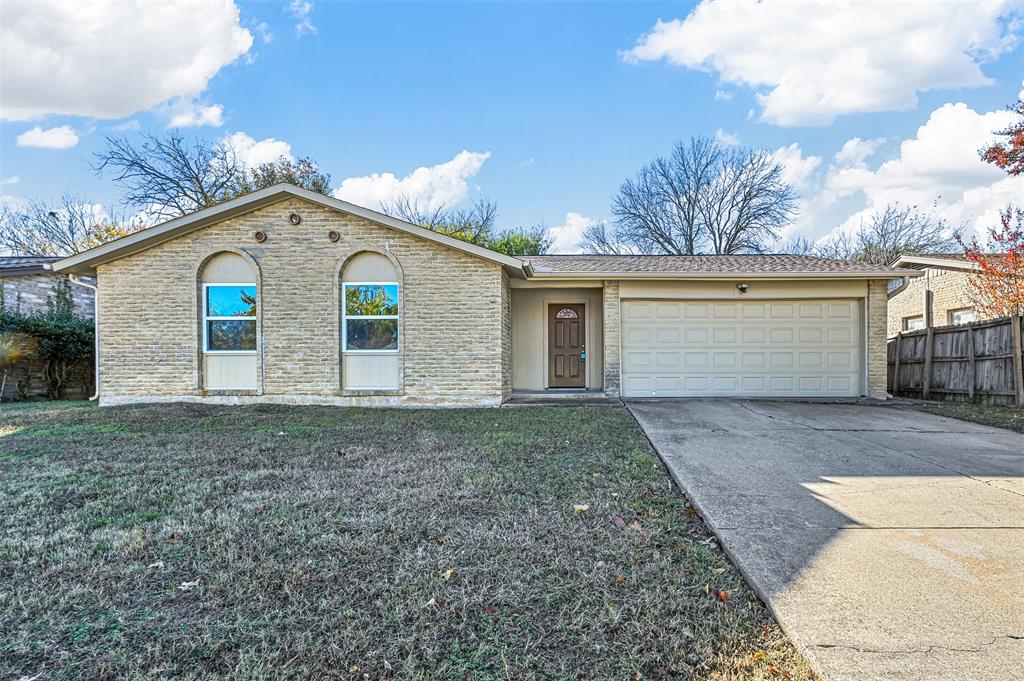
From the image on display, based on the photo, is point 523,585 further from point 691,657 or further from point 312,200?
point 312,200

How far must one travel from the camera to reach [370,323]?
10742mm

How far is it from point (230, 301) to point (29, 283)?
818cm

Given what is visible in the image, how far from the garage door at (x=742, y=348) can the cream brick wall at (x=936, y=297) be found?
471cm

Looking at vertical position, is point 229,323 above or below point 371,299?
below

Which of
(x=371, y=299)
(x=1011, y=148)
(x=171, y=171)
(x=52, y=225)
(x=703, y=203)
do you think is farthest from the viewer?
(x=703, y=203)

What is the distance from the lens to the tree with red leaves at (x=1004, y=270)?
10.6 m

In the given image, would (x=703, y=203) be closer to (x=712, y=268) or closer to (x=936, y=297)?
(x=936, y=297)

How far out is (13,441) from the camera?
22.7 feet

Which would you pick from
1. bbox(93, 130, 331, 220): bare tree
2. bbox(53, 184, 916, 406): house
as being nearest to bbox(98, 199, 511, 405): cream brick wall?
bbox(53, 184, 916, 406): house

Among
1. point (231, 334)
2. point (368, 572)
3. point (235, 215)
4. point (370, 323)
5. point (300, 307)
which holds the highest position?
point (235, 215)

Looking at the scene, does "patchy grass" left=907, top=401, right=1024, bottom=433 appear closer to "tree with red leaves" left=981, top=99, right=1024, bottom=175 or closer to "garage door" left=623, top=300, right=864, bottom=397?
"garage door" left=623, top=300, right=864, bottom=397

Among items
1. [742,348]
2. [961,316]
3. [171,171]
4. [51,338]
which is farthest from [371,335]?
[171,171]

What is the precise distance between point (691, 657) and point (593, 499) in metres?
2.05

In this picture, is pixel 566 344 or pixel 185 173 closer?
pixel 566 344
